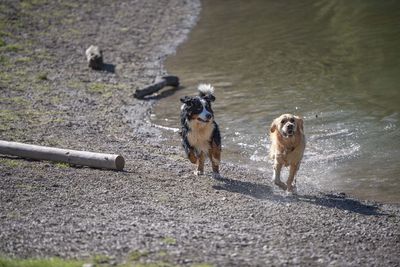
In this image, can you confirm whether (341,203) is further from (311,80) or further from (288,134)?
(311,80)

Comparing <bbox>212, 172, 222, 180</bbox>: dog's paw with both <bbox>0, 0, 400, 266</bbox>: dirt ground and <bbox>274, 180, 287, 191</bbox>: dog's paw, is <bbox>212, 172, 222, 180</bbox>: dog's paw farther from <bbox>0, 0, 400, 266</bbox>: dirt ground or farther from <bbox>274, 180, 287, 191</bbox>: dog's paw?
<bbox>274, 180, 287, 191</bbox>: dog's paw

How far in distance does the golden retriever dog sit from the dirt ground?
38cm

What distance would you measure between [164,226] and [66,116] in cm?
825

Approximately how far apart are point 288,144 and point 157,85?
8919 mm

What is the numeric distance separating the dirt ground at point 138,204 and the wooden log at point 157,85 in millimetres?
259

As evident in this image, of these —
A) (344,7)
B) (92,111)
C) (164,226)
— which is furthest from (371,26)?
(164,226)

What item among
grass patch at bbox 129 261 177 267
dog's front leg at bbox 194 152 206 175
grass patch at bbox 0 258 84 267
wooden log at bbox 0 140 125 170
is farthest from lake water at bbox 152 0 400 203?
grass patch at bbox 0 258 84 267

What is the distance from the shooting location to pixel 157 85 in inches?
858

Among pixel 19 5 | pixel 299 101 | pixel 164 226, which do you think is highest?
pixel 19 5

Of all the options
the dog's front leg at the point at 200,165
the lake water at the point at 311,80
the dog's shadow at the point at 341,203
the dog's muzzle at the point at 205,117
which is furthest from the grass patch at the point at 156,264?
the lake water at the point at 311,80

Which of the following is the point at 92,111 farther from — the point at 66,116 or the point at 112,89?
the point at 112,89

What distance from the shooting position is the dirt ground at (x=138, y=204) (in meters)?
10.2

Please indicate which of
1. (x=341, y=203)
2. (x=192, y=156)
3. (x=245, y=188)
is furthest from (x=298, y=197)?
(x=192, y=156)

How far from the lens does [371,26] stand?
2656 centimetres
